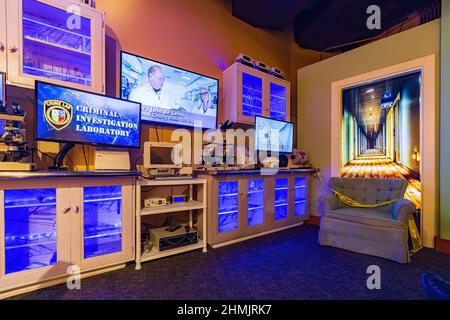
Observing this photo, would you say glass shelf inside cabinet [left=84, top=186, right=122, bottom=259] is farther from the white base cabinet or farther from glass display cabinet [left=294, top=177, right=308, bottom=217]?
glass display cabinet [left=294, top=177, right=308, bottom=217]

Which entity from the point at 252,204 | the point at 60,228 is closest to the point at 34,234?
the point at 60,228

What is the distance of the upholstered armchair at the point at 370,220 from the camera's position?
6.25 ft

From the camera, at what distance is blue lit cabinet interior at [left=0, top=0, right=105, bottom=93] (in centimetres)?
151

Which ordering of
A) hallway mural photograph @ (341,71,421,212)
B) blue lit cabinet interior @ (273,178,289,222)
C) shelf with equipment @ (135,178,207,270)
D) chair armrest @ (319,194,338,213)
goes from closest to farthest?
1. shelf with equipment @ (135,178,207,270)
2. chair armrest @ (319,194,338,213)
3. hallway mural photograph @ (341,71,421,212)
4. blue lit cabinet interior @ (273,178,289,222)

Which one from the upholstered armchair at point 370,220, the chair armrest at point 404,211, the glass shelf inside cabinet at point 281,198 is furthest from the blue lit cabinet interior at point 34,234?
the chair armrest at point 404,211

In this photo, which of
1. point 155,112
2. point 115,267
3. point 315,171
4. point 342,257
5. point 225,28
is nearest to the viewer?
point 115,267

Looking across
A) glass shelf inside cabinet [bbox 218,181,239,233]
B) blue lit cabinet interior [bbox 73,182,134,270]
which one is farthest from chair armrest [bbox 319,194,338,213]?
blue lit cabinet interior [bbox 73,182,134,270]

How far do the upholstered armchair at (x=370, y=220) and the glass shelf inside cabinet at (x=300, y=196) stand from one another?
495 mm

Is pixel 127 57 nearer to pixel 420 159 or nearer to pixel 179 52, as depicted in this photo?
pixel 179 52

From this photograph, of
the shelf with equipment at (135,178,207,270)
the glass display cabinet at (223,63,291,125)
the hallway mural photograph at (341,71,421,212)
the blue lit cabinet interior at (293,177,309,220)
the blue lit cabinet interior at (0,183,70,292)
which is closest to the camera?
the blue lit cabinet interior at (0,183,70,292)

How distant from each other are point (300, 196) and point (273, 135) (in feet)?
3.46

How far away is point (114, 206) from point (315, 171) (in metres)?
2.88
